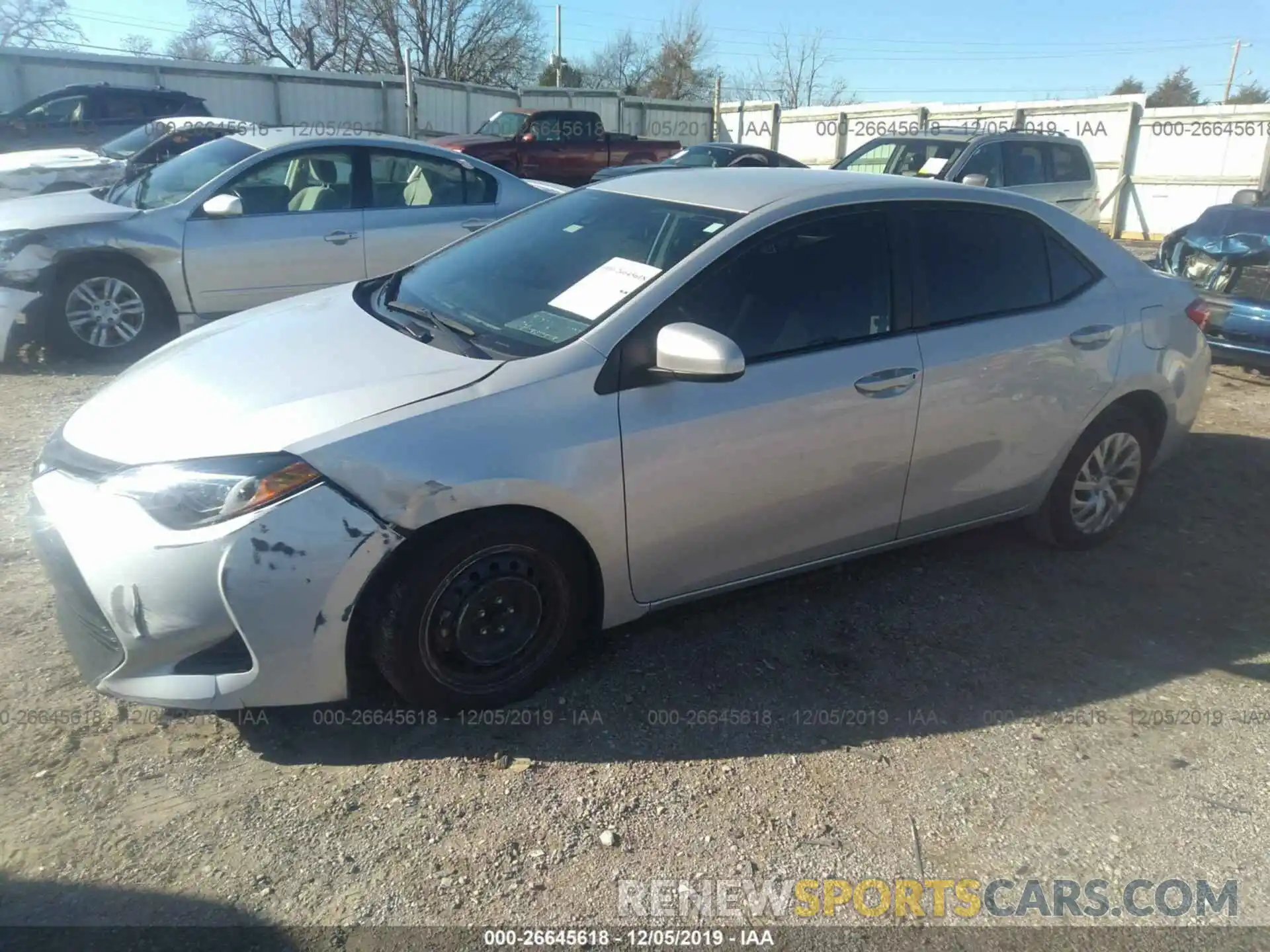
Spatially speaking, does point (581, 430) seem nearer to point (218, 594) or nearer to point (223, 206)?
point (218, 594)

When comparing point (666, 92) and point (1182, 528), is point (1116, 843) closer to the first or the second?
point (1182, 528)

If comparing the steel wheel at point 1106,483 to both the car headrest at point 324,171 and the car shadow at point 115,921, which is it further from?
the car headrest at point 324,171

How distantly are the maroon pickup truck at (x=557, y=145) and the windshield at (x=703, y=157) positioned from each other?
334 cm

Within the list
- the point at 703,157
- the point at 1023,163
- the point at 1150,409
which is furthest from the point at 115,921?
the point at 703,157

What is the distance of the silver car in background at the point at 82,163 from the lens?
9.70 meters

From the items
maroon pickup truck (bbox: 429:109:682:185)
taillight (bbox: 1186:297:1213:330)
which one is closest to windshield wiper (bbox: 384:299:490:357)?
taillight (bbox: 1186:297:1213:330)

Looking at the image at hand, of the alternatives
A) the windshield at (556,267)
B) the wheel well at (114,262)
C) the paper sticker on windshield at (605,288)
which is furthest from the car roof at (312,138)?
the paper sticker on windshield at (605,288)

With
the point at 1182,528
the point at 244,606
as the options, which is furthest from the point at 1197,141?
the point at 244,606

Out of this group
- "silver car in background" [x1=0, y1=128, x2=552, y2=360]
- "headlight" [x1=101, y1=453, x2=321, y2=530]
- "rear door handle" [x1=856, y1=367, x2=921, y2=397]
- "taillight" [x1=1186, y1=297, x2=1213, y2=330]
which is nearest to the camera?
"headlight" [x1=101, y1=453, x2=321, y2=530]

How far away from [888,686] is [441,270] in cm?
237

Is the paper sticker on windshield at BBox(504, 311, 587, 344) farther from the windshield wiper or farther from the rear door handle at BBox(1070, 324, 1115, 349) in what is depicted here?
the rear door handle at BBox(1070, 324, 1115, 349)

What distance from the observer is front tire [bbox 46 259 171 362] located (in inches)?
255

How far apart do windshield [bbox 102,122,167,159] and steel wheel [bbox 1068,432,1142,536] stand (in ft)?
37.0

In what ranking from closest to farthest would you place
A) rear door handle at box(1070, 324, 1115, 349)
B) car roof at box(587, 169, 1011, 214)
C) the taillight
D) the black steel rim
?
the black steel rim → car roof at box(587, 169, 1011, 214) → rear door handle at box(1070, 324, 1115, 349) → the taillight
